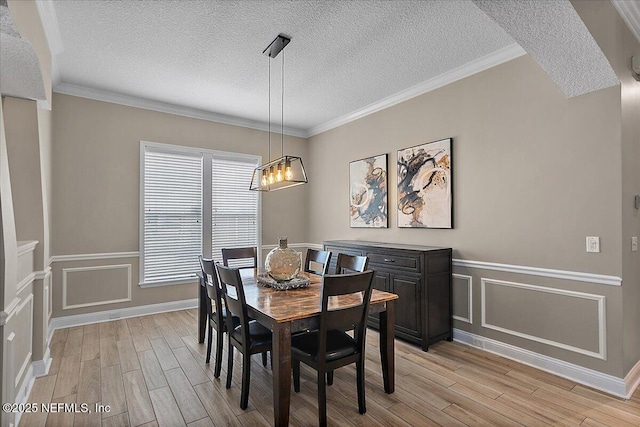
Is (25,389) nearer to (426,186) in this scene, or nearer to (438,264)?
(438,264)

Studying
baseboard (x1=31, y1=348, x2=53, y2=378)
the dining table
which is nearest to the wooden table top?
the dining table

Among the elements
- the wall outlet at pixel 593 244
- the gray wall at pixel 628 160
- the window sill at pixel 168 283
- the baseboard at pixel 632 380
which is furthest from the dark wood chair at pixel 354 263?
the window sill at pixel 168 283

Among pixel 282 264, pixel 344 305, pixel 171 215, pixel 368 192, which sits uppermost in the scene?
pixel 368 192

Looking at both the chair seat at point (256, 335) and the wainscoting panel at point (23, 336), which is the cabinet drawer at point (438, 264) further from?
the wainscoting panel at point (23, 336)

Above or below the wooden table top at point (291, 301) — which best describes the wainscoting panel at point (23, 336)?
below

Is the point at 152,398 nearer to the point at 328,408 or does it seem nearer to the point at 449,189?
the point at 328,408

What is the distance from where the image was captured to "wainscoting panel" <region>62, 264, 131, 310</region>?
3982 millimetres

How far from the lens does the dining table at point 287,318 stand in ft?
6.48

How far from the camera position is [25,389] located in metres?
2.44

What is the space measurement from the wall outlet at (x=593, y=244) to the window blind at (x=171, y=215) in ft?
14.9

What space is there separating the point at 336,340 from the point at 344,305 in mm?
262

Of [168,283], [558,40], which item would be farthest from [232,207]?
[558,40]

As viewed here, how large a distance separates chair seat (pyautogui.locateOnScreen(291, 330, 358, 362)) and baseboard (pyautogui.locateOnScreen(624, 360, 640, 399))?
6.91 ft

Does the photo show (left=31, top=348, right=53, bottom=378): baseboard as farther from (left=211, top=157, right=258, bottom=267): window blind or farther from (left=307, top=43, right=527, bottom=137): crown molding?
(left=307, top=43, right=527, bottom=137): crown molding
